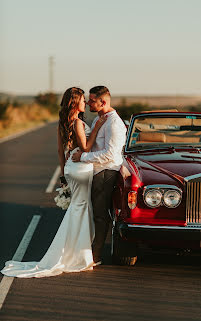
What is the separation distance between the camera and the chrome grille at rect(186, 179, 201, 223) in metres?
6.96

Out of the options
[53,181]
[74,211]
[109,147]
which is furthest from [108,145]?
[53,181]

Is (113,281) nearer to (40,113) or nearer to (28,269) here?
(28,269)

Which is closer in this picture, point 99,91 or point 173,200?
point 173,200

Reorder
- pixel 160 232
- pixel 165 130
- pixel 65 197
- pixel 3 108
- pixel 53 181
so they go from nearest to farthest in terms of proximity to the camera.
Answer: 1. pixel 160 232
2. pixel 65 197
3. pixel 165 130
4. pixel 53 181
5. pixel 3 108

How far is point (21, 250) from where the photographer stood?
8250 mm

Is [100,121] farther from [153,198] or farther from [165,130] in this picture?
[165,130]

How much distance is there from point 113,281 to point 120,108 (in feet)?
166

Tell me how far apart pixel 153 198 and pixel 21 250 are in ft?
6.89

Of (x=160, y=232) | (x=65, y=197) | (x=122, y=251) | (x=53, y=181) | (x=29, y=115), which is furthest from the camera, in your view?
(x=29, y=115)

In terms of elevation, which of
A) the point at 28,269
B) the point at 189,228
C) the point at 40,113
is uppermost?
the point at 189,228

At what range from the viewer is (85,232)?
743 cm

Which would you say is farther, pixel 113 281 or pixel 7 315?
pixel 113 281

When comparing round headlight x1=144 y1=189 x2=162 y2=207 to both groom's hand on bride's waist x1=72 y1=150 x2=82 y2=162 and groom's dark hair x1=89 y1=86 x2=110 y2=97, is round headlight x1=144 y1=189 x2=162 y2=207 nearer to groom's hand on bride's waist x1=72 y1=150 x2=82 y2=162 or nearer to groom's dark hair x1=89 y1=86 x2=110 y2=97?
groom's hand on bride's waist x1=72 y1=150 x2=82 y2=162

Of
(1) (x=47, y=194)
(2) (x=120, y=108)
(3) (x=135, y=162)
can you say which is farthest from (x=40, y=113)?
(3) (x=135, y=162)
